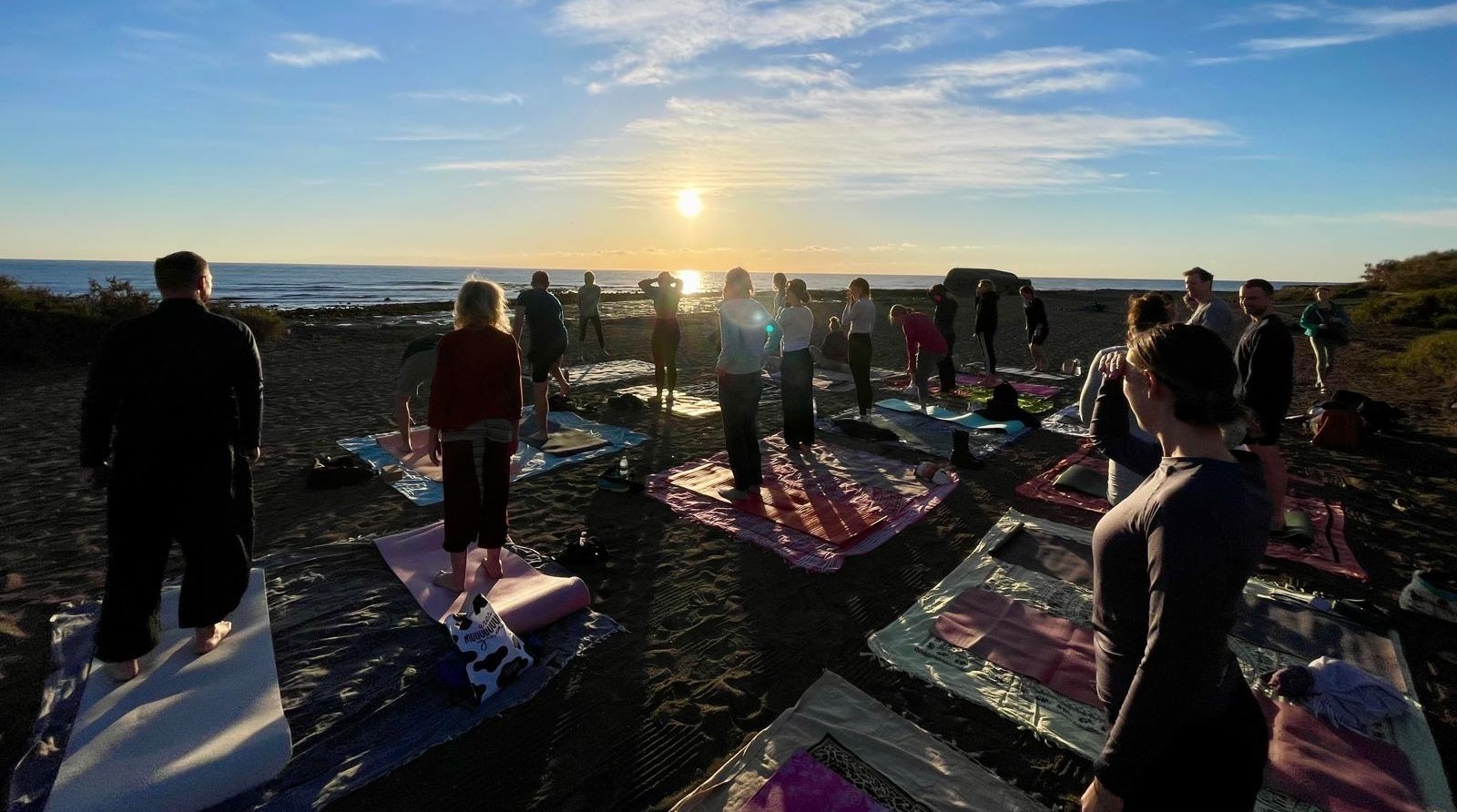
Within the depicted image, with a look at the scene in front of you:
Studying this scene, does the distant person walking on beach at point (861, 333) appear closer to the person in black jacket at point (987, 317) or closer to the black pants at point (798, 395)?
the black pants at point (798, 395)

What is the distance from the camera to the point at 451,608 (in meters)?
4.16

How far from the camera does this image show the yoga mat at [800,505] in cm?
570

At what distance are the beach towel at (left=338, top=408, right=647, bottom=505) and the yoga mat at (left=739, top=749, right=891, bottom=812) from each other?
15.4 feet

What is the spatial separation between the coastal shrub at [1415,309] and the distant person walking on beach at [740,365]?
3060cm

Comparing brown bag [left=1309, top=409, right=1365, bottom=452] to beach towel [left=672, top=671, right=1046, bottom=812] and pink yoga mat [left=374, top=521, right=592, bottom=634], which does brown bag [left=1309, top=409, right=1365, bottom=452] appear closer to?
beach towel [left=672, top=671, right=1046, bottom=812]

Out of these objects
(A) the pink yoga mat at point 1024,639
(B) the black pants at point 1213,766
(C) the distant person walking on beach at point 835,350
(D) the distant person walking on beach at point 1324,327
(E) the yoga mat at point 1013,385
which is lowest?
(A) the pink yoga mat at point 1024,639

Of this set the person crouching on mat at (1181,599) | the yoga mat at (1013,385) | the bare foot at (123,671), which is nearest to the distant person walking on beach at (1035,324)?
the yoga mat at (1013,385)

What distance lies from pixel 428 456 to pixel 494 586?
282cm

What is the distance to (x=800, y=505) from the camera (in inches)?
247

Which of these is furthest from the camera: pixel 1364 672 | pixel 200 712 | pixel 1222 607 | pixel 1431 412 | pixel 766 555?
pixel 1431 412

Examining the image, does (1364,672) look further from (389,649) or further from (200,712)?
(200,712)

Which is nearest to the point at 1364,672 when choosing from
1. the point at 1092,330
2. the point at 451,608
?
the point at 451,608

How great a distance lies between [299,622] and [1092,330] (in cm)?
2764

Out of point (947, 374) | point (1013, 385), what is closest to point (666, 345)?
point (947, 374)
